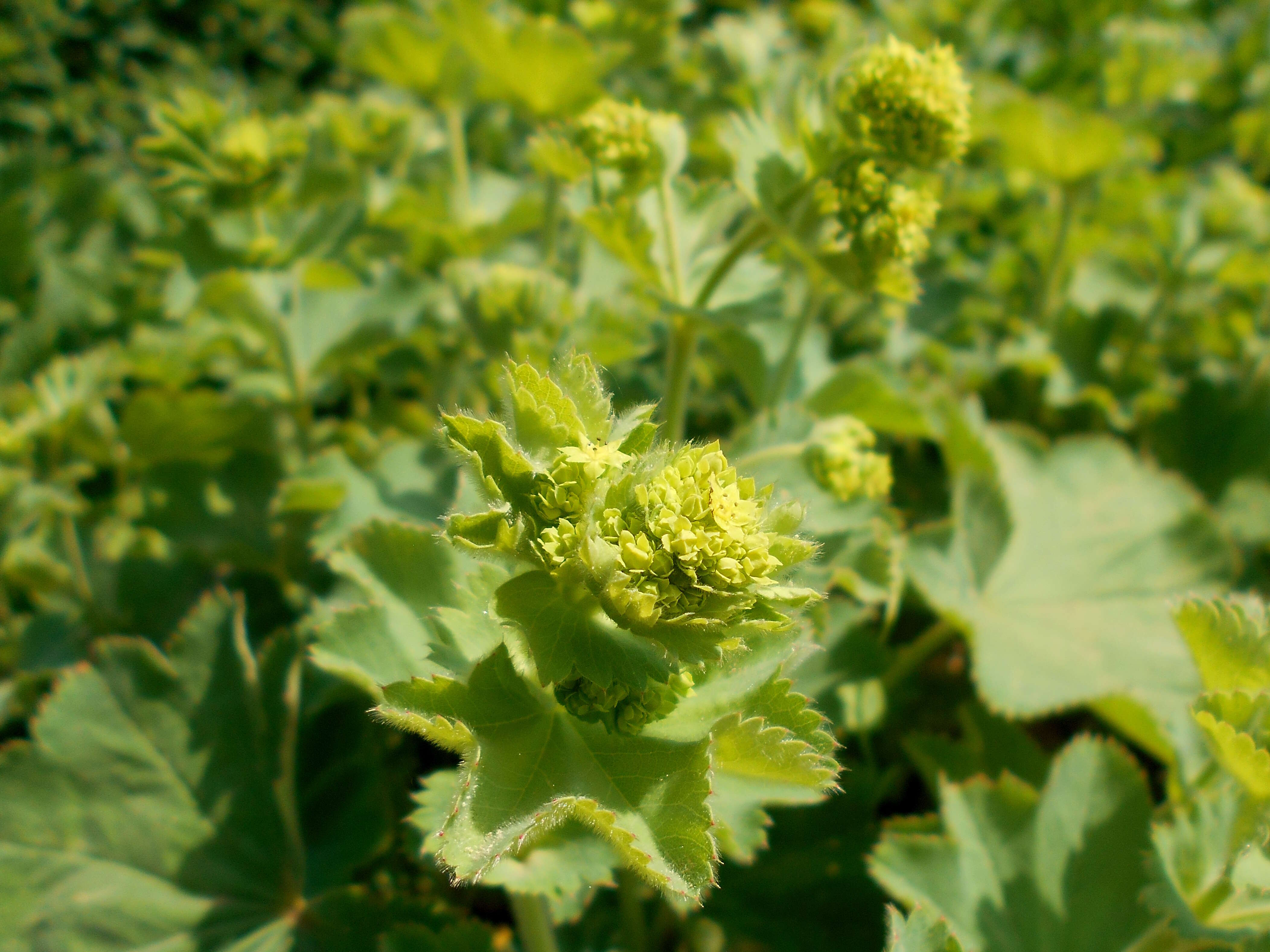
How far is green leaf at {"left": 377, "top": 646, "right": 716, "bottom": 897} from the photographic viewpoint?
0.91 m

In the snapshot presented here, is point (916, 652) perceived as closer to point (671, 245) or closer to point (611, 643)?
point (671, 245)

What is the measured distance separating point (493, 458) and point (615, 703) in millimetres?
287

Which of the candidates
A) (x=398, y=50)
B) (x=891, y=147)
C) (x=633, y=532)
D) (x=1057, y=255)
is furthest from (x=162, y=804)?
(x=1057, y=255)

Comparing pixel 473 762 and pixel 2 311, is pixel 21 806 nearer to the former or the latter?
pixel 473 762

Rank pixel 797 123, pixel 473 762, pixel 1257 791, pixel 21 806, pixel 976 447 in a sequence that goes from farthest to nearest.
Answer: pixel 976 447, pixel 21 806, pixel 797 123, pixel 1257 791, pixel 473 762

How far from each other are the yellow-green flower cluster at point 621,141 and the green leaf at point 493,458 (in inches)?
26.6

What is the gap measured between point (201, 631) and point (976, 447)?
1675 mm

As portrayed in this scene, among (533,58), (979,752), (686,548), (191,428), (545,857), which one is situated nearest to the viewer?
(686,548)

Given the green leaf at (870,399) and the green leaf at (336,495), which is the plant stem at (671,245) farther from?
the green leaf at (336,495)

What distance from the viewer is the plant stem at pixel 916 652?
2025mm

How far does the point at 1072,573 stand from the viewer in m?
2.26

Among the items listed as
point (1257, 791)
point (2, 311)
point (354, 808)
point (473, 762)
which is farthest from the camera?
point (2, 311)

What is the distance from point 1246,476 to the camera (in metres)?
2.63

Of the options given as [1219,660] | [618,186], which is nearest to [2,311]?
[618,186]
